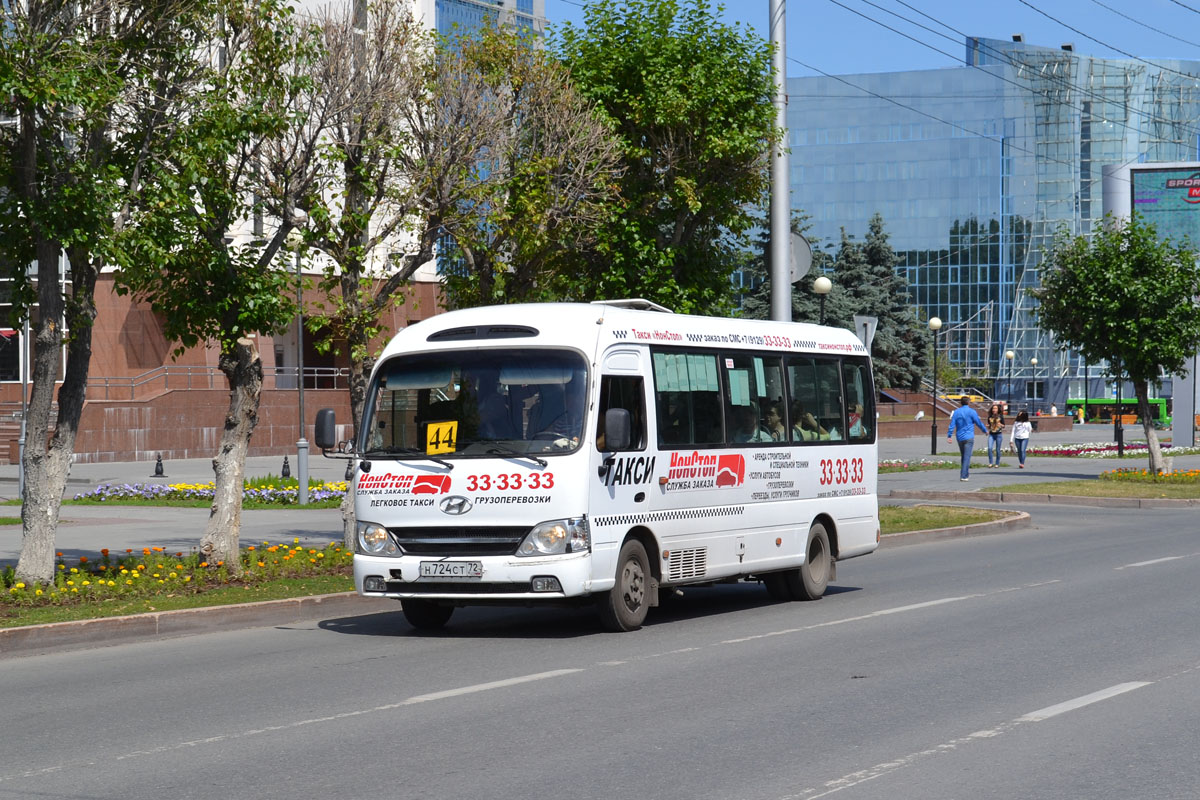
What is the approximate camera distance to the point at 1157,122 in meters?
126

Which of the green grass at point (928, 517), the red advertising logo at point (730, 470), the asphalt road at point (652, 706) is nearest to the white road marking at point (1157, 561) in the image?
the asphalt road at point (652, 706)

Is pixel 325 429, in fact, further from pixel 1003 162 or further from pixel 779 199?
pixel 1003 162

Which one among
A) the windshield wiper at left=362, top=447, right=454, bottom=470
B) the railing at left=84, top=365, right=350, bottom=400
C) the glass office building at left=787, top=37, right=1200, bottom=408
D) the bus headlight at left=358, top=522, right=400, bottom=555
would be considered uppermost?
the glass office building at left=787, top=37, right=1200, bottom=408

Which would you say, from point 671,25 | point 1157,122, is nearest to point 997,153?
point 1157,122

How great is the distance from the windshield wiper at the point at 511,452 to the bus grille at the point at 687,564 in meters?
1.75

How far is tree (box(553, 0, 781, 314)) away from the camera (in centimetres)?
1986

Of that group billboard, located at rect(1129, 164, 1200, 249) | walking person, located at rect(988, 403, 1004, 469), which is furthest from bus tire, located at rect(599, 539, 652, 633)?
billboard, located at rect(1129, 164, 1200, 249)

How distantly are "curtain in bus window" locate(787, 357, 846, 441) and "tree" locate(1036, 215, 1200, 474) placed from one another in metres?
21.0

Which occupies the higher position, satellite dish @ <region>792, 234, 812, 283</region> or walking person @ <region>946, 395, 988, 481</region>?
satellite dish @ <region>792, 234, 812, 283</region>

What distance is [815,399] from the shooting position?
15.2 metres

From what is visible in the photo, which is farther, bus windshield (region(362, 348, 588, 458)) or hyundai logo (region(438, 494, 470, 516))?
bus windshield (region(362, 348, 588, 458))

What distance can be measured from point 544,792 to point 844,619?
6.80 m

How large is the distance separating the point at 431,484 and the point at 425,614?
1492mm

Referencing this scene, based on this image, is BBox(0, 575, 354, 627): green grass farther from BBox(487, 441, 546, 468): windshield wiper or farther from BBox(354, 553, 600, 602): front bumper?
BBox(487, 441, 546, 468): windshield wiper
